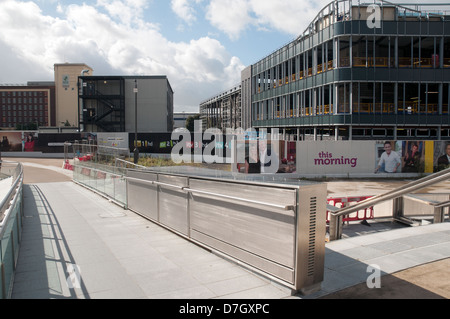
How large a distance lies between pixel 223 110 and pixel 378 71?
186 ft

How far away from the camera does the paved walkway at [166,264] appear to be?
16.4ft

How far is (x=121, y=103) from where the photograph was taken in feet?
204

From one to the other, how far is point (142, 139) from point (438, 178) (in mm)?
39448

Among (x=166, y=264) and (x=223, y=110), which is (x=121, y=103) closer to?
(x=223, y=110)

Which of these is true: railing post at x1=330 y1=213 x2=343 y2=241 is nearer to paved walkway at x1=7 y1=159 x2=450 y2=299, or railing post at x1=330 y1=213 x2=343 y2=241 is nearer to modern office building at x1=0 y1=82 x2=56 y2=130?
paved walkway at x1=7 y1=159 x2=450 y2=299

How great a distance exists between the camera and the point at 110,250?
22.9 feet

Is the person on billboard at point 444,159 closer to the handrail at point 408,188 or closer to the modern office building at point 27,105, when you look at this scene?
the handrail at point 408,188

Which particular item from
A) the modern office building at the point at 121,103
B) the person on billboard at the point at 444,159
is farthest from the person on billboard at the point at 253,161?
the modern office building at the point at 121,103

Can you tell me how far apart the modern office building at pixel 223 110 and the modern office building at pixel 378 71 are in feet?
108

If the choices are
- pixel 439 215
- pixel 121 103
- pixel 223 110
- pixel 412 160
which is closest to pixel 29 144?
pixel 121 103

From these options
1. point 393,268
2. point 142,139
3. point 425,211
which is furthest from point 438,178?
point 142,139

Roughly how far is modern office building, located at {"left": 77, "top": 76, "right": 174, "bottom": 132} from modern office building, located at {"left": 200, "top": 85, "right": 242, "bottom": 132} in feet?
52.3

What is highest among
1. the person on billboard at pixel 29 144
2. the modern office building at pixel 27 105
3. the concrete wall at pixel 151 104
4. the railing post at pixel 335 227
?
the modern office building at pixel 27 105

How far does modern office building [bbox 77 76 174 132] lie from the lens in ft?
202
